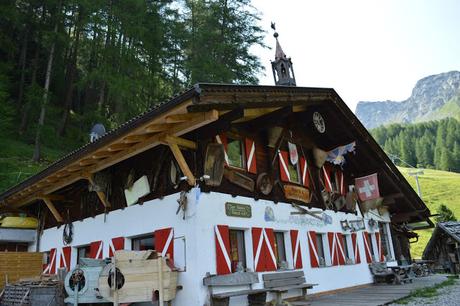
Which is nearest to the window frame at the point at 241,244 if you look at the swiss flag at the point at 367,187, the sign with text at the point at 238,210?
the sign with text at the point at 238,210

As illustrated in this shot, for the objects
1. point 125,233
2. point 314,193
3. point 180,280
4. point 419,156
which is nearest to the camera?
point 180,280

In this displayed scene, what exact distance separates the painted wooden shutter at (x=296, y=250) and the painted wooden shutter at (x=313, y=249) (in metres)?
0.51

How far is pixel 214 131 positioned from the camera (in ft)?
25.6

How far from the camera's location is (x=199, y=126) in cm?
706

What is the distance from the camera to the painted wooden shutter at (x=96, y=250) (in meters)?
9.40

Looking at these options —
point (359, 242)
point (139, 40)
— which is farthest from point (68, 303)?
point (139, 40)

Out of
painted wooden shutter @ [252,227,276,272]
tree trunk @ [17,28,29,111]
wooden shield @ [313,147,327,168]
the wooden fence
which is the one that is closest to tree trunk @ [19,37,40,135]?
tree trunk @ [17,28,29,111]

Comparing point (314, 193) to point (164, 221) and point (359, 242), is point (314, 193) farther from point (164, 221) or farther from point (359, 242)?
point (164, 221)

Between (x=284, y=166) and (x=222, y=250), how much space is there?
350 cm

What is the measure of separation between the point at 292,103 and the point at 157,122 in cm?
379

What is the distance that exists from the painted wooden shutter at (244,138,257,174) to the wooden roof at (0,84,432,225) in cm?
49

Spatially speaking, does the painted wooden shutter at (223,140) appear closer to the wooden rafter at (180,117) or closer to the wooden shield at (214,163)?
the wooden shield at (214,163)

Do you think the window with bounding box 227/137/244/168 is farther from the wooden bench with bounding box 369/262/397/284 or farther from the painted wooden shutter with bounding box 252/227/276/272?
the wooden bench with bounding box 369/262/397/284

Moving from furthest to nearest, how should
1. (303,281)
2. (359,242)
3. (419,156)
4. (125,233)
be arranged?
(419,156)
(359,242)
(303,281)
(125,233)
